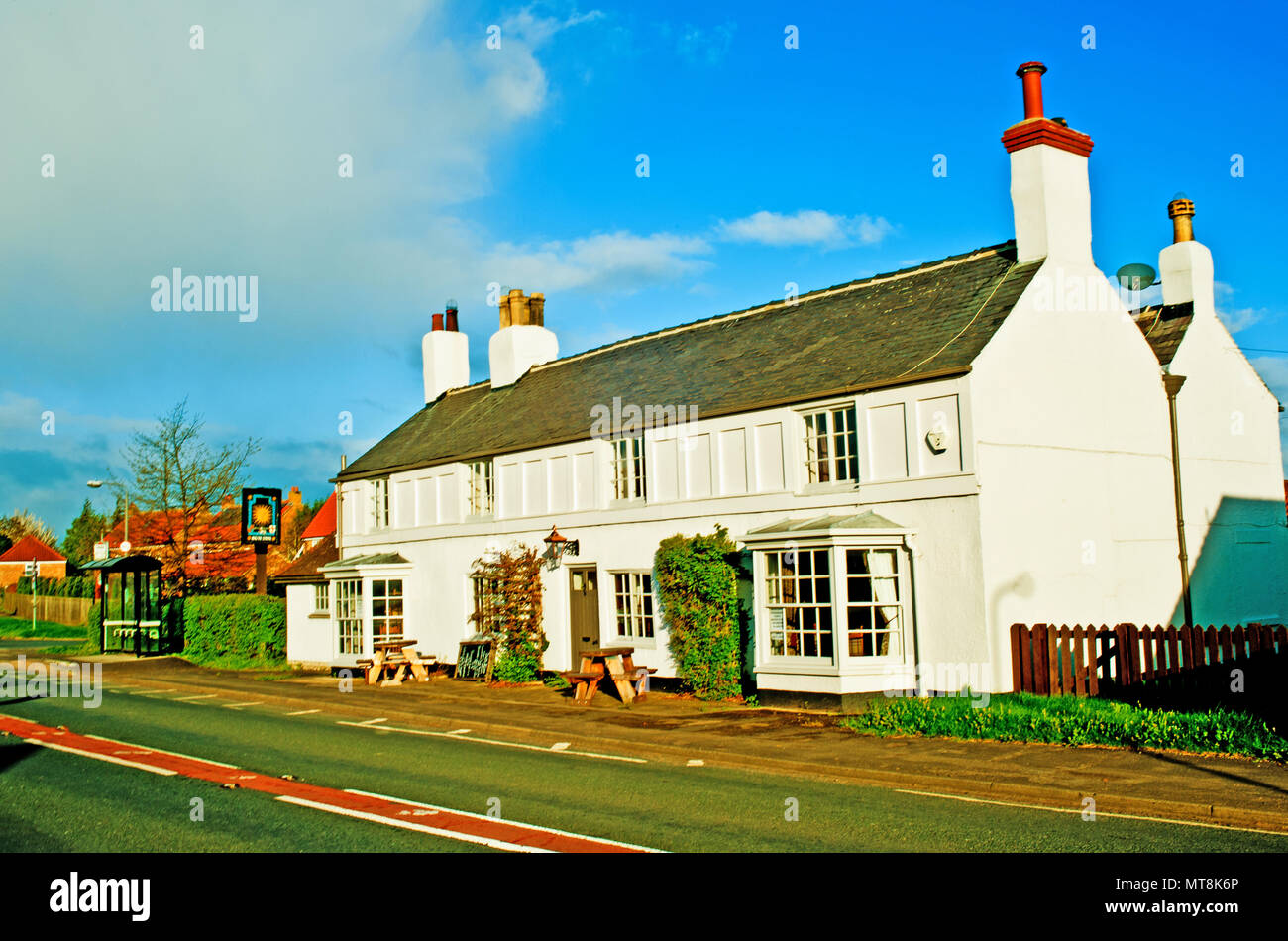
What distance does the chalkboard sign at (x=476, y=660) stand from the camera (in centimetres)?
2409

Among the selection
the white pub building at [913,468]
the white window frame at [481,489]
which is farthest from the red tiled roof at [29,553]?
the white window frame at [481,489]

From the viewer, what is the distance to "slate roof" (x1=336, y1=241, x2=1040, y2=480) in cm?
1781

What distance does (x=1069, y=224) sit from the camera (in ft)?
60.7

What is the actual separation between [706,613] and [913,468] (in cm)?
483

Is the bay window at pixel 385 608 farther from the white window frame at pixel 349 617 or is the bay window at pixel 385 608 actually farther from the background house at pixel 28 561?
the background house at pixel 28 561

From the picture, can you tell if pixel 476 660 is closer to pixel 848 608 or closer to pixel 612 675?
pixel 612 675

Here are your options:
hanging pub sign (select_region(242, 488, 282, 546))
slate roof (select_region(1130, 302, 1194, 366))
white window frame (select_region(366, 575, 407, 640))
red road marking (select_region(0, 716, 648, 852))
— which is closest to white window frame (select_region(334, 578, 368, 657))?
white window frame (select_region(366, 575, 407, 640))

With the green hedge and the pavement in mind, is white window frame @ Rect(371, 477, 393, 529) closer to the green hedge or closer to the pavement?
the green hedge

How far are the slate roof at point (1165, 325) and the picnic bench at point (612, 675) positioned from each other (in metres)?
13.0
